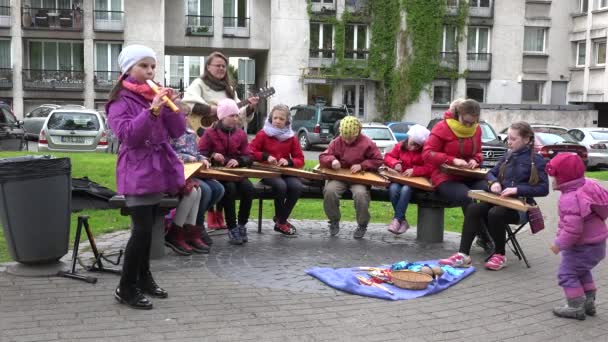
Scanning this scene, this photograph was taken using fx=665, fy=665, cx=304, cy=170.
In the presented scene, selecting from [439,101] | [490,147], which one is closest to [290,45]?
[439,101]

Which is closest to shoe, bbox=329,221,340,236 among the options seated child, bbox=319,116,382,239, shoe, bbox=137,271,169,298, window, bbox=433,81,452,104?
seated child, bbox=319,116,382,239

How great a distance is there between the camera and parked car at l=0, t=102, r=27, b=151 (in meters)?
20.0

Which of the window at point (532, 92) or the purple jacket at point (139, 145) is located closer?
the purple jacket at point (139, 145)

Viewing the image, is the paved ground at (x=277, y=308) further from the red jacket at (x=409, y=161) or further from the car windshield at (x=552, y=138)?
the car windshield at (x=552, y=138)

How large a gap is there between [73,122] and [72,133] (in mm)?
377

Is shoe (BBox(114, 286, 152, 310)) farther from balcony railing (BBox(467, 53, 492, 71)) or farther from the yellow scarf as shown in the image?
balcony railing (BBox(467, 53, 492, 71))

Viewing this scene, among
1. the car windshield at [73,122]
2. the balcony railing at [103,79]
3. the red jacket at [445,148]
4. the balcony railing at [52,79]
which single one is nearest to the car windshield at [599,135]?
the car windshield at [73,122]

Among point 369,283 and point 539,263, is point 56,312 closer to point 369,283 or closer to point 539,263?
point 369,283

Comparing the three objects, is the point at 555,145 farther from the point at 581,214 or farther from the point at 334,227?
the point at 581,214

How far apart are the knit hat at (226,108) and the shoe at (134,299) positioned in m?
2.89

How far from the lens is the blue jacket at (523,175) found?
659 cm

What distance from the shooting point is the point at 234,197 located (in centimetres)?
751

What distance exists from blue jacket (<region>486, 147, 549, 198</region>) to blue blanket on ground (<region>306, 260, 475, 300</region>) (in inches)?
37.8

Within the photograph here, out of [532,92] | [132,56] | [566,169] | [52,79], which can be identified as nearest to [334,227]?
[566,169]
